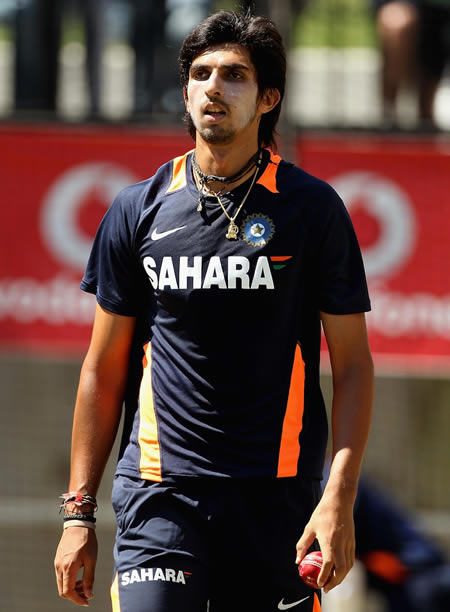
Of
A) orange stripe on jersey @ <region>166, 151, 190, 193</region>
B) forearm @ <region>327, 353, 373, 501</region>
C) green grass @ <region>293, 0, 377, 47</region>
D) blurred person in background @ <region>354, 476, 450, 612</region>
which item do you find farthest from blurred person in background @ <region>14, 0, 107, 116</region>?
forearm @ <region>327, 353, 373, 501</region>

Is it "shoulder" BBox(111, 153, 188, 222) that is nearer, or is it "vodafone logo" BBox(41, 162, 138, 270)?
"shoulder" BBox(111, 153, 188, 222)

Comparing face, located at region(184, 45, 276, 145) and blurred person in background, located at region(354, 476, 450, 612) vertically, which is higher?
face, located at region(184, 45, 276, 145)

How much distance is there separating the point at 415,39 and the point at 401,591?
4500 millimetres

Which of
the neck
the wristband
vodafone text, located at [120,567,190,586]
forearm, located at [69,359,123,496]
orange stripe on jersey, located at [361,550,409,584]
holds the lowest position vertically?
orange stripe on jersey, located at [361,550,409,584]

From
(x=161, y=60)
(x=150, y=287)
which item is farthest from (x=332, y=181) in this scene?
(x=150, y=287)

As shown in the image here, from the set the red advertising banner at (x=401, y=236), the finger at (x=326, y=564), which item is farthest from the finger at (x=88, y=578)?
the red advertising banner at (x=401, y=236)

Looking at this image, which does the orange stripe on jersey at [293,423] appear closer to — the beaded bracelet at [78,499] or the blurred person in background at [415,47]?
the beaded bracelet at [78,499]

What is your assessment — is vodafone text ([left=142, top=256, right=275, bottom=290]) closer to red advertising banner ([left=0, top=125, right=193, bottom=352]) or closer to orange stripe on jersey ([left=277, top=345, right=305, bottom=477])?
orange stripe on jersey ([left=277, top=345, right=305, bottom=477])

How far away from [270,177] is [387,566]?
3363 millimetres

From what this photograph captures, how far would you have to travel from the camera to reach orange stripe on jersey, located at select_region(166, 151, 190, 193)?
335 cm

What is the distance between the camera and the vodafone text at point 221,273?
10.3ft

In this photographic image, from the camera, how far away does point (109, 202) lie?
8281 mm

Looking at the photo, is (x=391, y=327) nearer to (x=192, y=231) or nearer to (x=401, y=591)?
(x=401, y=591)

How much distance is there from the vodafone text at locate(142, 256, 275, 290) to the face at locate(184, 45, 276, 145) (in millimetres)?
344
